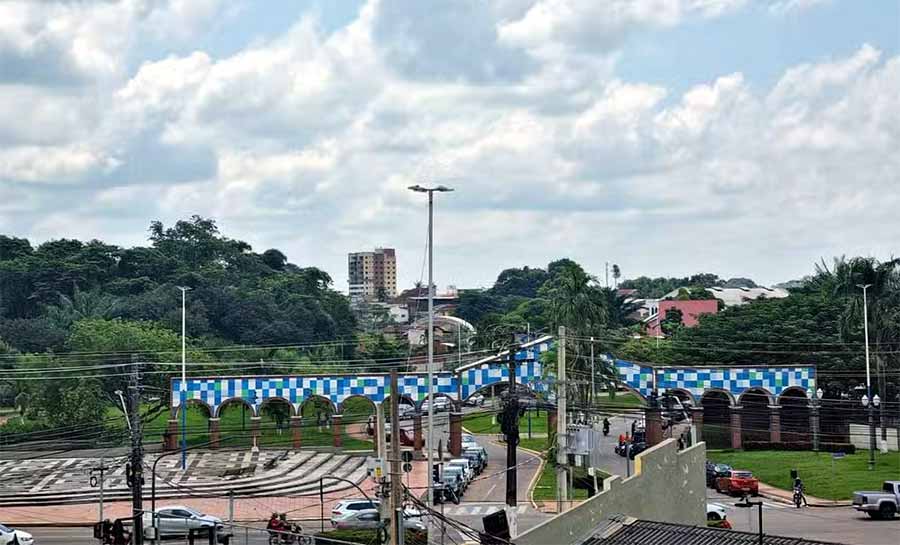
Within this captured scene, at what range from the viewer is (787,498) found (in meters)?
52.5

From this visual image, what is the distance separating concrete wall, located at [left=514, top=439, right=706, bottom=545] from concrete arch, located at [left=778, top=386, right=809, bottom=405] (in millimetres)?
42548

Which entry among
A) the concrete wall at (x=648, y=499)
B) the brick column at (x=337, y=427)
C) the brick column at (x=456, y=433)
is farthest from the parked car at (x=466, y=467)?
the concrete wall at (x=648, y=499)

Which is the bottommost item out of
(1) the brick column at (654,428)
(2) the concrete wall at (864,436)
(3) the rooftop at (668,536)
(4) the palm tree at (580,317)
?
(2) the concrete wall at (864,436)

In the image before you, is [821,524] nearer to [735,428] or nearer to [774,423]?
[735,428]

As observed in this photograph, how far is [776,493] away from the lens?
5412 centimetres

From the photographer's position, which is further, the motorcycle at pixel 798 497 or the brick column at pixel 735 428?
the brick column at pixel 735 428

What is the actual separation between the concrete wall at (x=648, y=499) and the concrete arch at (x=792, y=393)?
140ft

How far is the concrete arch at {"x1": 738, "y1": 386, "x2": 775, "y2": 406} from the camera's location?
67938mm

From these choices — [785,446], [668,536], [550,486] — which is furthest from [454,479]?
[668,536]

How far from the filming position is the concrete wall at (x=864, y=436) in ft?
215

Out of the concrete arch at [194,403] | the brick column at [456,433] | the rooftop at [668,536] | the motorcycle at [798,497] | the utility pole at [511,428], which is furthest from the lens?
the concrete arch at [194,403]

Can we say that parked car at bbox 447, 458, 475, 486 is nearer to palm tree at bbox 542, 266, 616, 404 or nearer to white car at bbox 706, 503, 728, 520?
palm tree at bbox 542, 266, 616, 404

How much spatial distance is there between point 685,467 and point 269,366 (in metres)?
64.0

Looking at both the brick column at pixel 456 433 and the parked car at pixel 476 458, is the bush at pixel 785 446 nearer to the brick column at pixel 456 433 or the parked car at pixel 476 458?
the parked car at pixel 476 458
